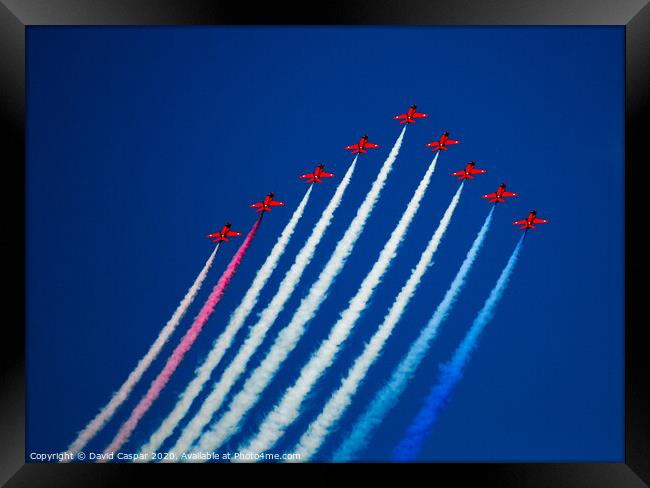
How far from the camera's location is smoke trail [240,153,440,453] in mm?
5059

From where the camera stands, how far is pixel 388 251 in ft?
16.9

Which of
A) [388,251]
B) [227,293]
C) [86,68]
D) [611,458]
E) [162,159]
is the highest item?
[86,68]

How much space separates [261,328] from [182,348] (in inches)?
28.5

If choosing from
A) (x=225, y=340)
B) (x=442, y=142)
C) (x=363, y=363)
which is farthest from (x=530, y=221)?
(x=225, y=340)

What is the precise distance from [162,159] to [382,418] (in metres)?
3.06

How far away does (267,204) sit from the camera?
5.18 m

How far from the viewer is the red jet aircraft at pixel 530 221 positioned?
5.10 metres

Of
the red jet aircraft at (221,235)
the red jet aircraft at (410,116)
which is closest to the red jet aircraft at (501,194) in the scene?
the red jet aircraft at (410,116)

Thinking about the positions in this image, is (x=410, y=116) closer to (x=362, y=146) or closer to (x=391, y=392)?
(x=362, y=146)

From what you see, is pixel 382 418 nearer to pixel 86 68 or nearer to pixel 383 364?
pixel 383 364

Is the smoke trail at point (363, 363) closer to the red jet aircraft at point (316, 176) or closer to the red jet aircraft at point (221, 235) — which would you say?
the red jet aircraft at point (316, 176)

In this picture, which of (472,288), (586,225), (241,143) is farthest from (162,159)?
(586,225)

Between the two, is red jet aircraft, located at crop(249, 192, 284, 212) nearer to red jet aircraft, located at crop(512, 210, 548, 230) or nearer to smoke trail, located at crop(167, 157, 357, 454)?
smoke trail, located at crop(167, 157, 357, 454)

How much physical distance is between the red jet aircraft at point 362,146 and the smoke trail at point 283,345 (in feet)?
0.72
